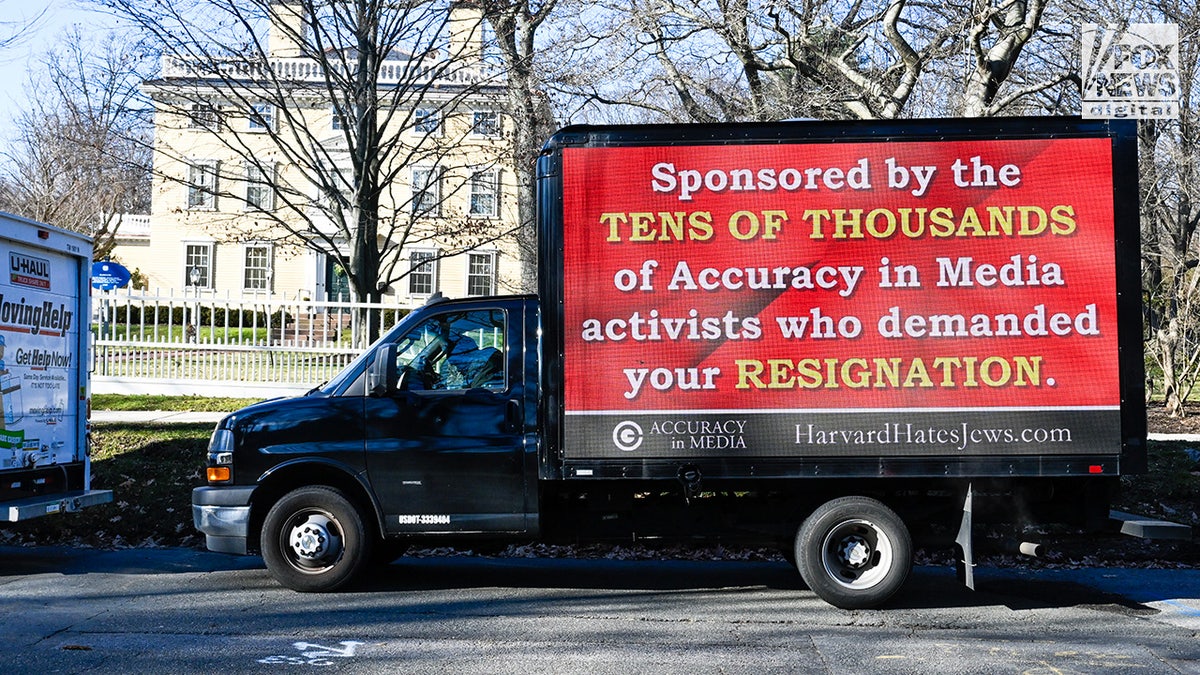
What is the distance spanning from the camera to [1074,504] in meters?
7.95

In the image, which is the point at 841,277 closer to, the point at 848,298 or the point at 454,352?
the point at 848,298

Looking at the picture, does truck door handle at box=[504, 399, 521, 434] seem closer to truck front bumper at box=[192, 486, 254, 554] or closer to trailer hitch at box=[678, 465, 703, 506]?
trailer hitch at box=[678, 465, 703, 506]

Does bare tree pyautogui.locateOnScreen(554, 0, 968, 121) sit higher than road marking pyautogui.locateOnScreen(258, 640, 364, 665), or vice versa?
bare tree pyautogui.locateOnScreen(554, 0, 968, 121)

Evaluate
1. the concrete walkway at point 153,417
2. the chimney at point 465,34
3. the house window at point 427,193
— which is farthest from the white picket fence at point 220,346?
the chimney at point 465,34

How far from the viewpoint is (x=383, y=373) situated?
8016mm

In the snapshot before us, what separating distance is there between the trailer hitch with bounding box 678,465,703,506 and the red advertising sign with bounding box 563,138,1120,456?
41 cm

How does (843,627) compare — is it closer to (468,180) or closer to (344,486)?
(344,486)

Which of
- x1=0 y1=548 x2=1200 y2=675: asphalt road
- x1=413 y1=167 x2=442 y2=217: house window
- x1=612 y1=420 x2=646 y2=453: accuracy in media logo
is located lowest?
x1=0 y1=548 x2=1200 y2=675: asphalt road

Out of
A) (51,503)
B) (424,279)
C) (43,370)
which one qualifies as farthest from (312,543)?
(424,279)

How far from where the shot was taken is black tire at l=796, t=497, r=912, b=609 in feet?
25.1

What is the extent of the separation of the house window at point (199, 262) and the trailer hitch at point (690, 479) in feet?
117

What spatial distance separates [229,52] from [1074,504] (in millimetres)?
13190

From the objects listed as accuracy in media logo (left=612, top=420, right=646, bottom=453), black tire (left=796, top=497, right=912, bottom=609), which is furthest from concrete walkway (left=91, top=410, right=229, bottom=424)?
black tire (left=796, top=497, right=912, bottom=609)


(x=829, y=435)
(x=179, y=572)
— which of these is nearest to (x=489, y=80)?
(x=179, y=572)
